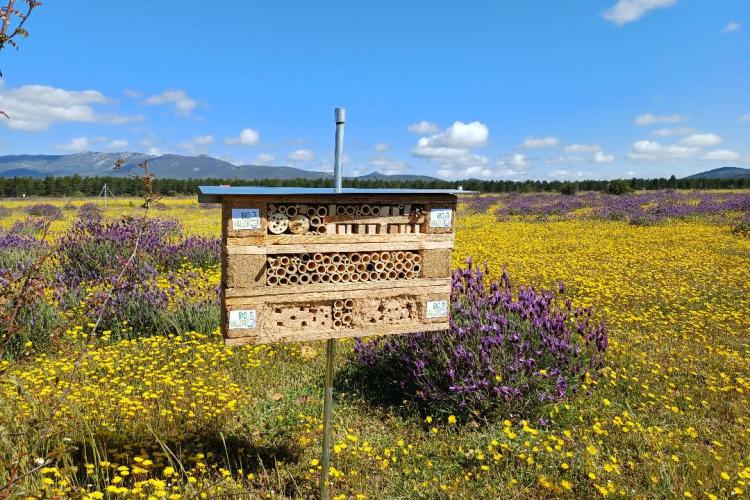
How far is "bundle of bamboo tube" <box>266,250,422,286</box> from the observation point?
8.62ft

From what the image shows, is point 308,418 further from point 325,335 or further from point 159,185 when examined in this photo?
point 159,185

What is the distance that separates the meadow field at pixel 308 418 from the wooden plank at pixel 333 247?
623 millimetres

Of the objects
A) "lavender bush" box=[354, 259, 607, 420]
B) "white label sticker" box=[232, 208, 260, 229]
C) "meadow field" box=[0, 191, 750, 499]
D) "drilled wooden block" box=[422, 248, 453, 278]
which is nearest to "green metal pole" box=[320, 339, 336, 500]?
"meadow field" box=[0, 191, 750, 499]

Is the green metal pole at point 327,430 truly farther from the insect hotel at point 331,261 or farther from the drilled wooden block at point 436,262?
the drilled wooden block at point 436,262

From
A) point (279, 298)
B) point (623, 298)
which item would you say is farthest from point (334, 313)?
point (623, 298)

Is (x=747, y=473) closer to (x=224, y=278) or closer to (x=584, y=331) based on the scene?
(x=584, y=331)

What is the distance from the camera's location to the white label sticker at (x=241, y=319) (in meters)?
2.49

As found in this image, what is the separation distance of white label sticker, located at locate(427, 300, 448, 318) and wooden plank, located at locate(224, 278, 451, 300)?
0.11 metres

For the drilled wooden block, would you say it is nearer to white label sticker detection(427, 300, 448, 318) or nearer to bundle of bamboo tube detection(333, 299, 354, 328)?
white label sticker detection(427, 300, 448, 318)

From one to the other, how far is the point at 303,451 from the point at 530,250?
10.6 meters

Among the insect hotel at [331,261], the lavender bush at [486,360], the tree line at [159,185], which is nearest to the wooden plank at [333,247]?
the insect hotel at [331,261]

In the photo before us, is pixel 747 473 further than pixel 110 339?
No

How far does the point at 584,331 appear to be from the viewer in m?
4.79

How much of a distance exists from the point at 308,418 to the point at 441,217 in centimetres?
226
